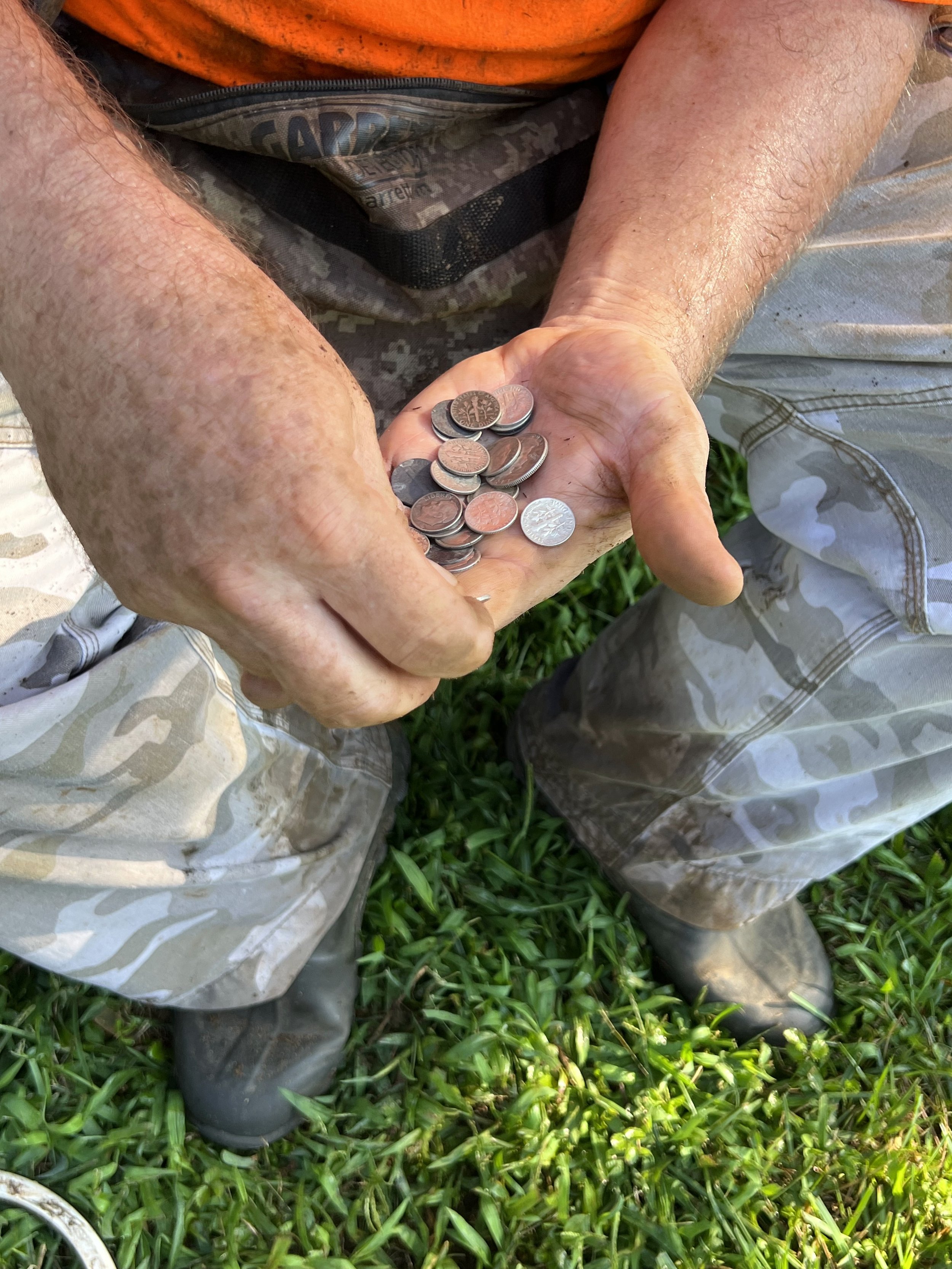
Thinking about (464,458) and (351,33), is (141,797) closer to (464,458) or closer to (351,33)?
(464,458)

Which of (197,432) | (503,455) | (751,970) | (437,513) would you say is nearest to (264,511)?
(197,432)

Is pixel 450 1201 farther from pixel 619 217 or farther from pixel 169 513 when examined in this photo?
pixel 619 217

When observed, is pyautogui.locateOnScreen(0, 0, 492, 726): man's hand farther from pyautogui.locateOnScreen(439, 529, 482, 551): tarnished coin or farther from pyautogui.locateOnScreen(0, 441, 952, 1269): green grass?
pyautogui.locateOnScreen(0, 441, 952, 1269): green grass

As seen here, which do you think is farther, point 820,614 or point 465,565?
point 820,614

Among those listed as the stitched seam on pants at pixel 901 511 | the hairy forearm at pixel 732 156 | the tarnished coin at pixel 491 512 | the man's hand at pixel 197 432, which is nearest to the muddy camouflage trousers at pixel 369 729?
the stitched seam on pants at pixel 901 511

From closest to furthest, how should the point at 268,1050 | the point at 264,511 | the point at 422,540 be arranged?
the point at 264,511
the point at 422,540
the point at 268,1050

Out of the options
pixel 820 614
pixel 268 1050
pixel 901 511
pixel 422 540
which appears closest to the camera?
pixel 422 540

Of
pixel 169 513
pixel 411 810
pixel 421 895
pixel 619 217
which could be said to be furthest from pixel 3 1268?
pixel 619 217
